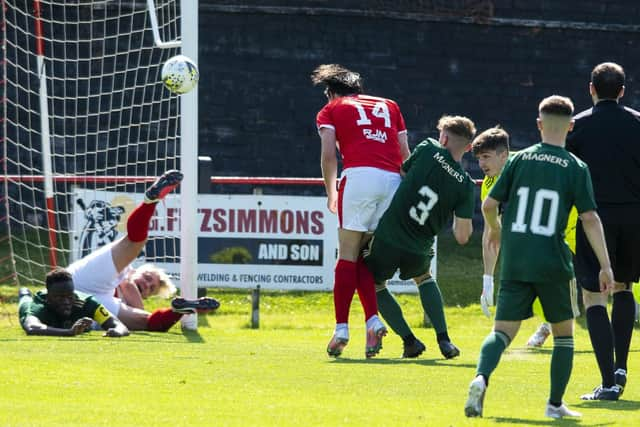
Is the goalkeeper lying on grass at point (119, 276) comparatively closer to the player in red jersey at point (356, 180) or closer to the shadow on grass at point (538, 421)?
the player in red jersey at point (356, 180)

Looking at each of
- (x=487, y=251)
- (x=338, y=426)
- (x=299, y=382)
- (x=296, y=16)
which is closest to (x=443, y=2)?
(x=296, y=16)

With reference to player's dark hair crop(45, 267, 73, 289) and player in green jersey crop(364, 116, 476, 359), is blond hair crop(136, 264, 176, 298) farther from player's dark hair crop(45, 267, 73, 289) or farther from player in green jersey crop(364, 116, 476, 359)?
player in green jersey crop(364, 116, 476, 359)

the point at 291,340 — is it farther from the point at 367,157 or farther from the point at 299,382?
the point at 299,382

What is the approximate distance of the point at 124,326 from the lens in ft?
37.7

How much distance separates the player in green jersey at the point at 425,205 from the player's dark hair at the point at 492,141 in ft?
0.39

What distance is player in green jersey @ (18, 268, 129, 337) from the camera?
1098 cm

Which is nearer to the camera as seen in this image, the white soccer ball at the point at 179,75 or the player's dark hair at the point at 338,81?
the player's dark hair at the point at 338,81

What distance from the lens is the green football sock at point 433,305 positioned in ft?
32.0

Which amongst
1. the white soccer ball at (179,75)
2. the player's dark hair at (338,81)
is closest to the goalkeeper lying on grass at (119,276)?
the white soccer ball at (179,75)

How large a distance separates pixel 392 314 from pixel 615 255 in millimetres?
2205

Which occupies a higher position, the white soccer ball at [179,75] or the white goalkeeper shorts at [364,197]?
the white soccer ball at [179,75]

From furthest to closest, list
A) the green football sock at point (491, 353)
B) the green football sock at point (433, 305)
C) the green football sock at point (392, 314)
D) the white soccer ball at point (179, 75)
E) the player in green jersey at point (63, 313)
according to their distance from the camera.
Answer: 1. the white soccer ball at point (179, 75)
2. the player in green jersey at point (63, 313)
3. the green football sock at point (433, 305)
4. the green football sock at point (392, 314)
5. the green football sock at point (491, 353)

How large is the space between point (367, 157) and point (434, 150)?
587 mm

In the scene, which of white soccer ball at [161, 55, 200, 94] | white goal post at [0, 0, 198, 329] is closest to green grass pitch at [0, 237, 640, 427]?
white goal post at [0, 0, 198, 329]
